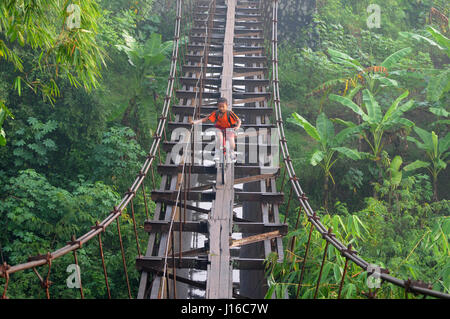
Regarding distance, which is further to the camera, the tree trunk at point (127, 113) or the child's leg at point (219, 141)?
the tree trunk at point (127, 113)

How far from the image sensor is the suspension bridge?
4.75 meters

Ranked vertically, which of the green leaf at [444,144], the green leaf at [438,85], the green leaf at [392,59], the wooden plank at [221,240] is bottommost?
the wooden plank at [221,240]

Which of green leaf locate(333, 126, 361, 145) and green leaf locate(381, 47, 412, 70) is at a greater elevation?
green leaf locate(381, 47, 412, 70)

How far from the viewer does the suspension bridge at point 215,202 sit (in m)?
4.75

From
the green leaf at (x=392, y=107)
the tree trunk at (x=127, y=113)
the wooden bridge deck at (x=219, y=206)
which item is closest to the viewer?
the wooden bridge deck at (x=219, y=206)

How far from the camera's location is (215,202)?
19.7 feet

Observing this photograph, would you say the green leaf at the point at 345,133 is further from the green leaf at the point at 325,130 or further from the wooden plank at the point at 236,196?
the wooden plank at the point at 236,196

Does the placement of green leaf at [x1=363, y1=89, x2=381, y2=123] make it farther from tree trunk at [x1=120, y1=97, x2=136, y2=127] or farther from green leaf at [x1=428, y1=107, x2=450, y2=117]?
tree trunk at [x1=120, y1=97, x2=136, y2=127]

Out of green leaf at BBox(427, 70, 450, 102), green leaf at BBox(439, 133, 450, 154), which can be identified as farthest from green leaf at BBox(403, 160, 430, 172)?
green leaf at BBox(427, 70, 450, 102)

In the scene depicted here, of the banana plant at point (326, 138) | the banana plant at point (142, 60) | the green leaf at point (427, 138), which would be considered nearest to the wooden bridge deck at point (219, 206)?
the banana plant at point (142, 60)

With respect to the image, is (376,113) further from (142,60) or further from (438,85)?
(142,60)

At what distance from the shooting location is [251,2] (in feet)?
43.0
